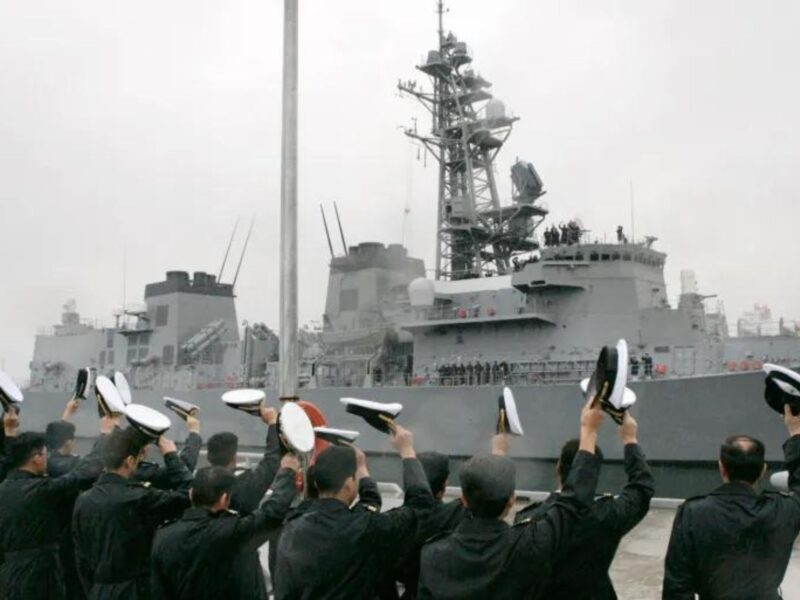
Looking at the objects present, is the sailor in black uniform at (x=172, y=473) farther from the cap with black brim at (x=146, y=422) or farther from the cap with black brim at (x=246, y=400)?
the cap with black brim at (x=246, y=400)

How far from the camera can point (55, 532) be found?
414 centimetres

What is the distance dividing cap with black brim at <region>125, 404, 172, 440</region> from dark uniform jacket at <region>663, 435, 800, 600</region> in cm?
222

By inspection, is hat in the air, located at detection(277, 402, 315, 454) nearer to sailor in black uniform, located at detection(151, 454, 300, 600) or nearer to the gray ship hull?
sailor in black uniform, located at detection(151, 454, 300, 600)

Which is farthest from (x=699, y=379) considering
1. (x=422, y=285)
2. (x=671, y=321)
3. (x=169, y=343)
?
(x=169, y=343)

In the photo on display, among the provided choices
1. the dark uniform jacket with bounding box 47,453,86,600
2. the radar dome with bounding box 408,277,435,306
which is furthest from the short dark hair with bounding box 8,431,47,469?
the radar dome with bounding box 408,277,435,306

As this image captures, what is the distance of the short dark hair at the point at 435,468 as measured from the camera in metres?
3.40

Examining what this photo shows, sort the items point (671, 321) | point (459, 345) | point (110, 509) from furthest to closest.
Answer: point (459, 345)
point (671, 321)
point (110, 509)

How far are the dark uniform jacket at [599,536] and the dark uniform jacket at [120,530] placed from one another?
1666mm

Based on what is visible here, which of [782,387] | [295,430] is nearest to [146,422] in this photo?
[295,430]

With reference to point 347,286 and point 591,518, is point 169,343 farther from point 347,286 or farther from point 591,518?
point 591,518

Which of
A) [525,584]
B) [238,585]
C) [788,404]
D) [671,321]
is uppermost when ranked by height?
[671,321]

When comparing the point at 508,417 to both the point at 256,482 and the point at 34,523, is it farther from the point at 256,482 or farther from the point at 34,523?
the point at 34,523

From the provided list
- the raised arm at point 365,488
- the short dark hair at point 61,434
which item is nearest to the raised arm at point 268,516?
the raised arm at point 365,488

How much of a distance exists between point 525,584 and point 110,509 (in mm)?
1970
